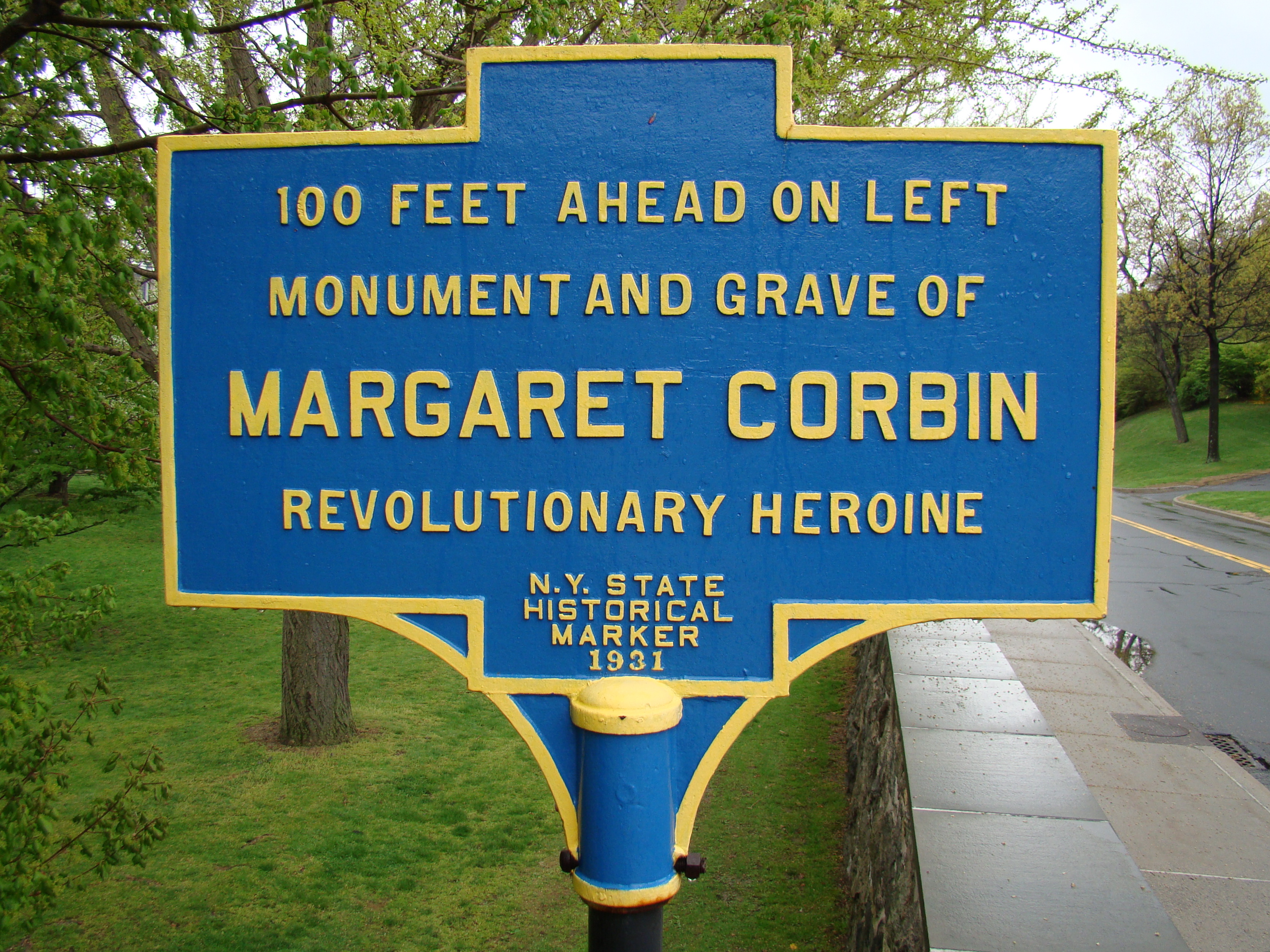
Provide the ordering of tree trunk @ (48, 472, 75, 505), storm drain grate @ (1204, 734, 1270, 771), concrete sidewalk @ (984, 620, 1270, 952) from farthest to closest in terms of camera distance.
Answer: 1. tree trunk @ (48, 472, 75, 505)
2. storm drain grate @ (1204, 734, 1270, 771)
3. concrete sidewalk @ (984, 620, 1270, 952)

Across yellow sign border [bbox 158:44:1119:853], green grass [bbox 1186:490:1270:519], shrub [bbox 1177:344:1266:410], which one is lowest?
green grass [bbox 1186:490:1270:519]

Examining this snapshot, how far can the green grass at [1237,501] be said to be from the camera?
73.5 ft

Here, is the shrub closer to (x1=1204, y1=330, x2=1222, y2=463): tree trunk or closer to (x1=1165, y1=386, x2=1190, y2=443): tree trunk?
(x1=1165, y1=386, x2=1190, y2=443): tree trunk

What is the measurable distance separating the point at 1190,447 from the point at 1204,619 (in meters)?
32.5

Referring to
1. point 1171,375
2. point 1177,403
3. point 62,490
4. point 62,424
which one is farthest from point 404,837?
point 1171,375

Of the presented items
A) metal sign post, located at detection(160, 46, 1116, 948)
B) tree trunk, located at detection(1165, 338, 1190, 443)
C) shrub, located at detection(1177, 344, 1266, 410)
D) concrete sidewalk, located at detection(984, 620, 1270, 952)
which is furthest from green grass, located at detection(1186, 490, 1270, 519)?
metal sign post, located at detection(160, 46, 1116, 948)

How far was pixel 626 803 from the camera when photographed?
1.72 metres

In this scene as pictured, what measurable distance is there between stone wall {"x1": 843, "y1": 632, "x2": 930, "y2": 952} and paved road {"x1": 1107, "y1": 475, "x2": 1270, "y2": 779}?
3132mm

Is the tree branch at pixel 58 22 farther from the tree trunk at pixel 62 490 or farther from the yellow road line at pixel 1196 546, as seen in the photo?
the yellow road line at pixel 1196 546

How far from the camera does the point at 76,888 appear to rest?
3494mm

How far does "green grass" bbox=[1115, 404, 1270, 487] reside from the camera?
109 ft

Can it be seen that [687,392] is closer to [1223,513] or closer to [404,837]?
[404,837]

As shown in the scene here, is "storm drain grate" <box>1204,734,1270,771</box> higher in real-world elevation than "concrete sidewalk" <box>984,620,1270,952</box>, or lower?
lower

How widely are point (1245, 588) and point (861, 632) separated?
13903 millimetres
